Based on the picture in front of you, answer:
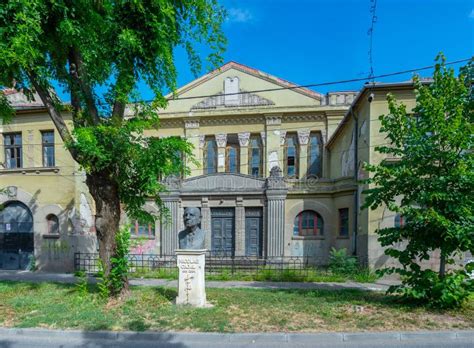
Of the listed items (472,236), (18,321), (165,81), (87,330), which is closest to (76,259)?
(18,321)

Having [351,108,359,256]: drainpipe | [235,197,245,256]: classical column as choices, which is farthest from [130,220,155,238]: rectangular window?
[351,108,359,256]: drainpipe

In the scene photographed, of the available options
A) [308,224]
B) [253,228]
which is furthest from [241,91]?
[308,224]

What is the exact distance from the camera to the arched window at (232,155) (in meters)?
18.4

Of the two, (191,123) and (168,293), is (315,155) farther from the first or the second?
(168,293)

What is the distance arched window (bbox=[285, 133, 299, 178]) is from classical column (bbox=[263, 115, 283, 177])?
2.31 feet

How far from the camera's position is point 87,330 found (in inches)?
208

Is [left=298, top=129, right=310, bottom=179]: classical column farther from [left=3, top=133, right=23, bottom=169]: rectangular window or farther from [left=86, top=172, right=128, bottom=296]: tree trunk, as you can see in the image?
[left=3, top=133, right=23, bottom=169]: rectangular window

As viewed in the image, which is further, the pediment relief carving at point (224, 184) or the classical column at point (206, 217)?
the classical column at point (206, 217)

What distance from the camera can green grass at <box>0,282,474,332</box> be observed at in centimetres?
540

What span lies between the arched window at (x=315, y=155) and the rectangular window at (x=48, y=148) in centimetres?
1477

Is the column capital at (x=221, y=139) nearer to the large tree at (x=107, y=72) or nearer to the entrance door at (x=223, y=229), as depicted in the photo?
the entrance door at (x=223, y=229)

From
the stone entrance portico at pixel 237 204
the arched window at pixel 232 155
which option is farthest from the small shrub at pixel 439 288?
the arched window at pixel 232 155

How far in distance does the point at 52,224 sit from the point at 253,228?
1020cm

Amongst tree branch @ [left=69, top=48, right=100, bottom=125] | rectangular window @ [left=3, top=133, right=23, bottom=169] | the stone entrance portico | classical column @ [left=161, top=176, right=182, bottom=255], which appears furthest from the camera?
classical column @ [left=161, top=176, right=182, bottom=255]
